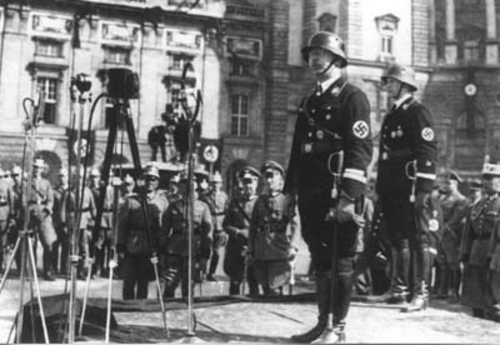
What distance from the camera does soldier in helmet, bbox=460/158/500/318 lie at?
4.67 m

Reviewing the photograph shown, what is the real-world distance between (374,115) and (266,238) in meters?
4.32

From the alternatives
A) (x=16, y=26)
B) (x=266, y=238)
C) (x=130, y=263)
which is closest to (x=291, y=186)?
(x=266, y=238)

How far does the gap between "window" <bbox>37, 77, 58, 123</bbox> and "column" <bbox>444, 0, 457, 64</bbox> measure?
5.72m

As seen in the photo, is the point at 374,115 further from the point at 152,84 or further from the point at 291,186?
the point at 291,186

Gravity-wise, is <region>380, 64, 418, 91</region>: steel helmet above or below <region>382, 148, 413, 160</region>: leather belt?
above

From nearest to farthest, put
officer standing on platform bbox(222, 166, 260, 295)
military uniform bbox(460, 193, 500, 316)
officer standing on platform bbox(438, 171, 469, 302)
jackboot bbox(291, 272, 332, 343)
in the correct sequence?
1. jackboot bbox(291, 272, 332, 343)
2. military uniform bbox(460, 193, 500, 316)
3. officer standing on platform bbox(222, 166, 260, 295)
4. officer standing on platform bbox(438, 171, 469, 302)

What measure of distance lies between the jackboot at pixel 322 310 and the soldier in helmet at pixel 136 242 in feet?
6.84

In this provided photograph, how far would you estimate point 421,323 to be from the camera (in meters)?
3.28

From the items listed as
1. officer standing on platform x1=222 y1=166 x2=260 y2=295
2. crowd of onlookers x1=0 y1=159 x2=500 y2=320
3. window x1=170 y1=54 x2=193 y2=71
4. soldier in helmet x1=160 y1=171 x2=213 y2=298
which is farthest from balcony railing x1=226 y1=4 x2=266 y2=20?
soldier in helmet x1=160 y1=171 x2=213 y2=298

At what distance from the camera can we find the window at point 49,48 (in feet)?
33.2

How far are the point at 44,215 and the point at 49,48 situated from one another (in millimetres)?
3994

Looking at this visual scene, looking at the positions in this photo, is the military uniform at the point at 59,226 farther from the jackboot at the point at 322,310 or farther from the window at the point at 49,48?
the jackboot at the point at 322,310

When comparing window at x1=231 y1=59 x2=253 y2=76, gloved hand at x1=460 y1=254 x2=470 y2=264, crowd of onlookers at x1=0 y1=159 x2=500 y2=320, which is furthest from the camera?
window at x1=231 y1=59 x2=253 y2=76

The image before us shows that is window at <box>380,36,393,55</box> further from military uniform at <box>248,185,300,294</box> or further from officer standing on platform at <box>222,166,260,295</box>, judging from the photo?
military uniform at <box>248,185,300,294</box>
